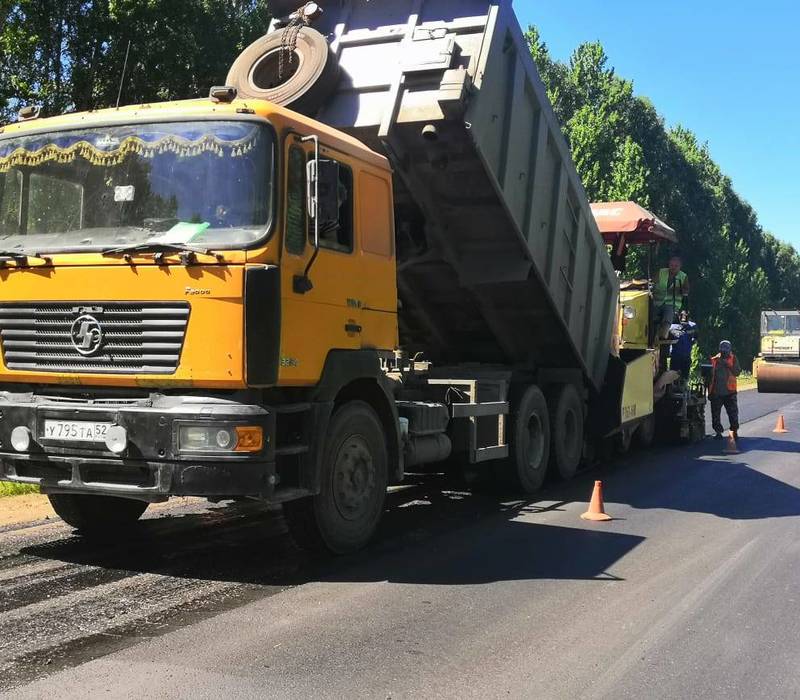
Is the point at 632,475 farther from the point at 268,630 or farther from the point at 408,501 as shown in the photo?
the point at 268,630

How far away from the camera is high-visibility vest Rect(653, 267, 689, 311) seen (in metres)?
11.8

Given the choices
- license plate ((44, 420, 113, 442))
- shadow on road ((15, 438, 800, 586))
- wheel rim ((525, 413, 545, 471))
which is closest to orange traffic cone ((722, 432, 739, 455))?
shadow on road ((15, 438, 800, 586))

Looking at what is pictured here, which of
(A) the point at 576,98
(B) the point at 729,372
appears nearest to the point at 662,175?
(A) the point at 576,98

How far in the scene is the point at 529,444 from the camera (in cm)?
861

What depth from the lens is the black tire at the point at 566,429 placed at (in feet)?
29.9

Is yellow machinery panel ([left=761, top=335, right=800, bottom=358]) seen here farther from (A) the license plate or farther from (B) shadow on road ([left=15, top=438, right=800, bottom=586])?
(A) the license plate

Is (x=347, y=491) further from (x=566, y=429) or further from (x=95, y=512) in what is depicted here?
(x=566, y=429)

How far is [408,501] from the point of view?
8.00 meters

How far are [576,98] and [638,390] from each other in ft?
120

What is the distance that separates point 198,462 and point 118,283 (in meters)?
1.11

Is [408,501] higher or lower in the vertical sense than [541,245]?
lower

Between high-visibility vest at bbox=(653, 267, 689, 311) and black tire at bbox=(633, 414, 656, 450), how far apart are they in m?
1.67

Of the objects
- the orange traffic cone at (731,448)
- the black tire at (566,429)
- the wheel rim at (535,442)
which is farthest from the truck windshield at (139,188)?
the orange traffic cone at (731,448)

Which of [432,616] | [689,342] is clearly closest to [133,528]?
[432,616]
